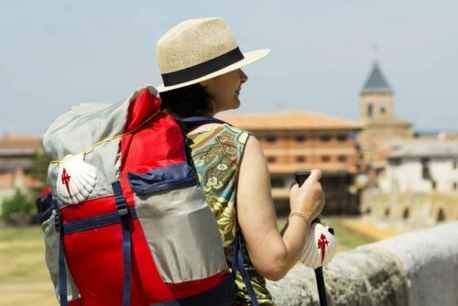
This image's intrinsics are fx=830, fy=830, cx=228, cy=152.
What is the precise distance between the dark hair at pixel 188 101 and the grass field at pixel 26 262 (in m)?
25.6

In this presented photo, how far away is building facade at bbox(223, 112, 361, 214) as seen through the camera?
79.4m

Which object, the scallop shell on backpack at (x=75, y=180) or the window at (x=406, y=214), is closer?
the scallop shell on backpack at (x=75, y=180)

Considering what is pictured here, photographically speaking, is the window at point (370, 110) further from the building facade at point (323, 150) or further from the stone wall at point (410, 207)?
the stone wall at point (410, 207)

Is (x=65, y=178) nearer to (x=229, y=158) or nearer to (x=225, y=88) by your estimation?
(x=229, y=158)

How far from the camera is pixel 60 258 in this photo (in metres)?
2.45

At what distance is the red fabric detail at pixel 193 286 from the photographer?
7.47 ft

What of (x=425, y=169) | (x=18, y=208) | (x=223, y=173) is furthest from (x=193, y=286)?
(x=18, y=208)

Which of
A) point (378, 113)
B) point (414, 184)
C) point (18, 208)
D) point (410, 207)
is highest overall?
point (18, 208)

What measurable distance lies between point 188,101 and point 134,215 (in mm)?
539

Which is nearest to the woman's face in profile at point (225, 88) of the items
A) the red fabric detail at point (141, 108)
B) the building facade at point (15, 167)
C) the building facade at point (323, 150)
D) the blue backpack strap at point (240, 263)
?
the red fabric detail at point (141, 108)

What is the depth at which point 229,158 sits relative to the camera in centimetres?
245

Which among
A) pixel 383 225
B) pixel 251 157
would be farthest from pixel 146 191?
pixel 383 225

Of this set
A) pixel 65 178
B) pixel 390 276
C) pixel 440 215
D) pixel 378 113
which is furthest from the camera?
pixel 378 113

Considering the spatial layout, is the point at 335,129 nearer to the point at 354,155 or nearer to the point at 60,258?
the point at 354,155
